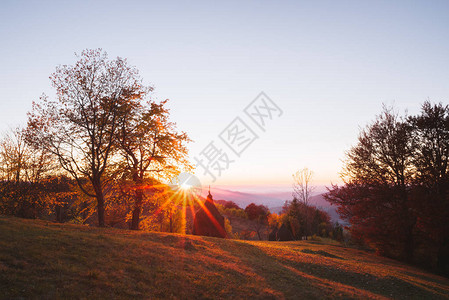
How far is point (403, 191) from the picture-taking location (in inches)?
968

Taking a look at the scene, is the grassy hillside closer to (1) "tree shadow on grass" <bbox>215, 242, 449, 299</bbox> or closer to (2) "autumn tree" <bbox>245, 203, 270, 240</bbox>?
(1) "tree shadow on grass" <bbox>215, 242, 449, 299</bbox>

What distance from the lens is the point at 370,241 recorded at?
27.0 metres

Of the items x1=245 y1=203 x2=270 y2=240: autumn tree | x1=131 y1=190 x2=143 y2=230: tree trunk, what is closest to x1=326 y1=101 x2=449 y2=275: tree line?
x1=131 y1=190 x2=143 y2=230: tree trunk

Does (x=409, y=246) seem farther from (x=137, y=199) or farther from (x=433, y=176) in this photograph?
(x=137, y=199)

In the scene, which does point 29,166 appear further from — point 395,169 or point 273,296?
point 395,169

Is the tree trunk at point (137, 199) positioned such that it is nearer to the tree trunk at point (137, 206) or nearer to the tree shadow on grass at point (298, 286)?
the tree trunk at point (137, 206)

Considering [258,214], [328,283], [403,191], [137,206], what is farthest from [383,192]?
[258,214]

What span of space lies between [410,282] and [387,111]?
20371 millimetres

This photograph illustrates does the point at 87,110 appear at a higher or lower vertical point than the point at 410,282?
higher

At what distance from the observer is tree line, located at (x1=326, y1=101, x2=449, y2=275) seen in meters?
22.2

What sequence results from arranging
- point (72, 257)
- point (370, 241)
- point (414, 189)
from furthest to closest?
point (370, 241) < point (414, 189) < point (72, 257)

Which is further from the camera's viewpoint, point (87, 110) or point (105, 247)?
point (87, 110)

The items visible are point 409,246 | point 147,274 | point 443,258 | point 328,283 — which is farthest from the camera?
point 409,246

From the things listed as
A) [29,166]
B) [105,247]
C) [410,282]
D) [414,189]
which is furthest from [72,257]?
[414,189]
